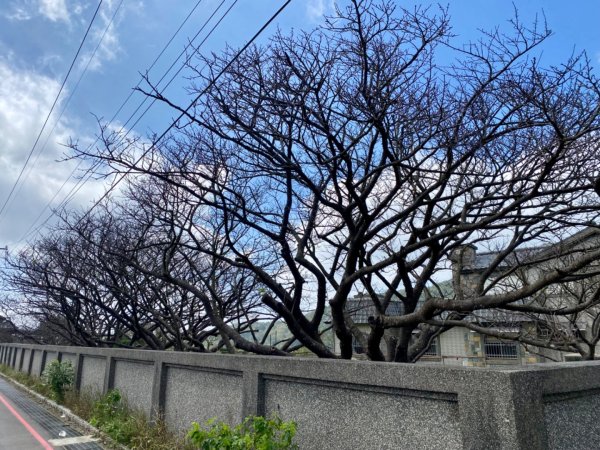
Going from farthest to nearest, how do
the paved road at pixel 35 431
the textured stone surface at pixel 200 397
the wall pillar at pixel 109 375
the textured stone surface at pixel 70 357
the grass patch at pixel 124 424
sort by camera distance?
1. the textured stone surface at pixel 70 357
2. the wall pillar at pixel 109 375
3. the paved road at pixel 35 431
4. the grass patch at pixel 124 424
5. the textured stone surface at pixel 200 397

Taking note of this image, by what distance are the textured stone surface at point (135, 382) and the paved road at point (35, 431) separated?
100 centimetres

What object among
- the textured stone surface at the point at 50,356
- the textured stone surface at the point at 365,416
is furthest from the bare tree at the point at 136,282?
the textured stone surface at the point at 365,416

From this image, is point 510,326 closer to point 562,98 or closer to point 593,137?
point 593,137

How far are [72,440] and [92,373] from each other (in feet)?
12.9

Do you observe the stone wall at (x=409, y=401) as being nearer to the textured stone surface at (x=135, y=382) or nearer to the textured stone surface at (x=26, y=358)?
the textured stone surface at (x=135, y=382)

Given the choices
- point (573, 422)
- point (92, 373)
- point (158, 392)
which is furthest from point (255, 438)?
point (92, 373)

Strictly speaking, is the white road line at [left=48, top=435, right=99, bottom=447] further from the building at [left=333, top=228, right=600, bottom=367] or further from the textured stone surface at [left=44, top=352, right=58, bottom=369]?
the textured stone surface at [left=44, top=352, right=58, bottom=369]

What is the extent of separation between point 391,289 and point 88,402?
8.03m

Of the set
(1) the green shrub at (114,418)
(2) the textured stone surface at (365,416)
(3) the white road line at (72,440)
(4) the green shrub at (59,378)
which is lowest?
(3) the white road line at (72,440)

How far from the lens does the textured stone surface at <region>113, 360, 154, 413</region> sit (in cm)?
866

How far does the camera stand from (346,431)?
416cm

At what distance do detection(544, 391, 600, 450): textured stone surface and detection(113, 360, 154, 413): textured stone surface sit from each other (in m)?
7.07

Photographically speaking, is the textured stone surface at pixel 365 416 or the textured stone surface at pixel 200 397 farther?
the textured stone surface at pixel 200 397

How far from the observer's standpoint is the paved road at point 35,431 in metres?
8.46
